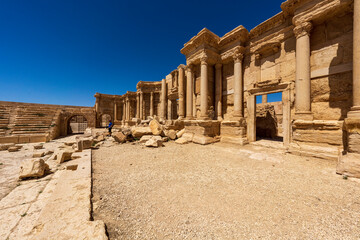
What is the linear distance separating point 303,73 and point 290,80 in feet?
2.99

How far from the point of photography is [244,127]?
7.39 meters

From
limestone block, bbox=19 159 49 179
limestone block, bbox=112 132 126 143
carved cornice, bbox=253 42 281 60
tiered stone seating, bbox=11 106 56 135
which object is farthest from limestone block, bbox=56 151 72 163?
tiered stone seating, bbox=11 106 56 135

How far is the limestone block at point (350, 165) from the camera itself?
3.08 meters

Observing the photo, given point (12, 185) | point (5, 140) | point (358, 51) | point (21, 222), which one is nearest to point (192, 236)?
point (21, 222)

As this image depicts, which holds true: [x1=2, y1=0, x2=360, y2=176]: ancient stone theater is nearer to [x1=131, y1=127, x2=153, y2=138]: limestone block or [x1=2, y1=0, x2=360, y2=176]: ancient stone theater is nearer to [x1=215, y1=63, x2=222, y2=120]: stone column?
[x1=215, y1=63, x2=222, y2=120]: stone column

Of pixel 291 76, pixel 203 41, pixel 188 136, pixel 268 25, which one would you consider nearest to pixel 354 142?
pixel 291 76

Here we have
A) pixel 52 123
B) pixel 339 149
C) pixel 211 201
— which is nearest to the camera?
pixel 211 201

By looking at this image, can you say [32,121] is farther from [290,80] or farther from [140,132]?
[290,80]

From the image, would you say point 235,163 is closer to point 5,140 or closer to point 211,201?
point 211,201

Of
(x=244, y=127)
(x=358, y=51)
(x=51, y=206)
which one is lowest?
(x=51, y=206)

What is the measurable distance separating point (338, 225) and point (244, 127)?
5969 mm

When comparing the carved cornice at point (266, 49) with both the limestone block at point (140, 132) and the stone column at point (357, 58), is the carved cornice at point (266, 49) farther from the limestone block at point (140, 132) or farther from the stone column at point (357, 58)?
the limestone block at point (140, 132)

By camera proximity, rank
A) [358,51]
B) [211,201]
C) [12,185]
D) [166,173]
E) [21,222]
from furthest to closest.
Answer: [358,51]
[166,173]
[12,185]
[211,201]
[21,222]

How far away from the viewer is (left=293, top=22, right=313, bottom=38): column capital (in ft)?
17.0
